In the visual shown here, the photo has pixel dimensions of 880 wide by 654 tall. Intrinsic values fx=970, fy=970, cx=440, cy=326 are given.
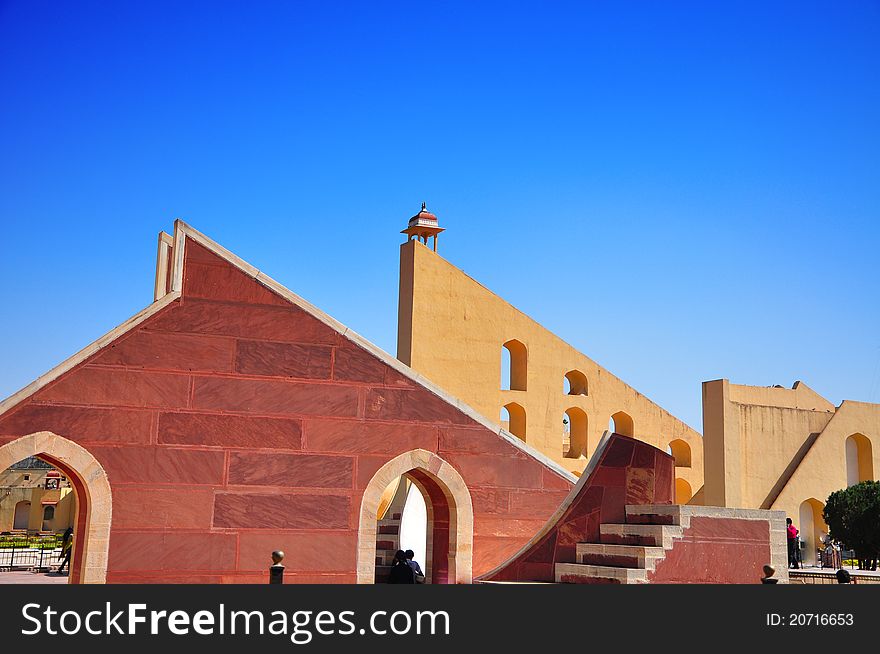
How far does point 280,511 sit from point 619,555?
3.70 meters

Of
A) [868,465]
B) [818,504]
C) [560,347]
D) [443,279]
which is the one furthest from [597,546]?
[868,465]

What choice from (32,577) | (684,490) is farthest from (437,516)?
(684,490)

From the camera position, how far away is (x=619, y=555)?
967 cm

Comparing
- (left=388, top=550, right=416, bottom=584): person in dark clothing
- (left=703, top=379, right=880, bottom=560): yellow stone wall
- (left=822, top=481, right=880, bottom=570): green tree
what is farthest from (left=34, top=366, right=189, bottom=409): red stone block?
(left=703, top=379, right=880, bottom=560): yellow stone wall

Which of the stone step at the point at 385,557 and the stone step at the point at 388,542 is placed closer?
the stone step at the point at 385,557

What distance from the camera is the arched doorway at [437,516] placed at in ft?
36.0

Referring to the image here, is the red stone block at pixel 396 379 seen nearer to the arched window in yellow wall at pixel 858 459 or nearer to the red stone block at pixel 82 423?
the red stone block at pixel 82 423

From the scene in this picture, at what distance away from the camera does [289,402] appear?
36.0ft

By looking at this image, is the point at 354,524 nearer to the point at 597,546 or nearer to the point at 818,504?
the point at 597,546

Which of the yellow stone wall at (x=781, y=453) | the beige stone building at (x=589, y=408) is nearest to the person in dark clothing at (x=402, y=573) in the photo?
the beige stone building at (x=589, y=408)

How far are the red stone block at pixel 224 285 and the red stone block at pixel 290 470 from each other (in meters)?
1.76

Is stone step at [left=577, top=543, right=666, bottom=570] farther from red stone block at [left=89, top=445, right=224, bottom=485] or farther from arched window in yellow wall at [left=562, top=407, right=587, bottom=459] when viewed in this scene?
arched window in yellow wall at [left=562, top=407, right=587, bottom=459]

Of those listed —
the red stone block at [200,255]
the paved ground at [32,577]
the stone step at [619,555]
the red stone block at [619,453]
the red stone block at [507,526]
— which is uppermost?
the red stone block at [200,255]

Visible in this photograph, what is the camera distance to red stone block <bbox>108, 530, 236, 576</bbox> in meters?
10.1
